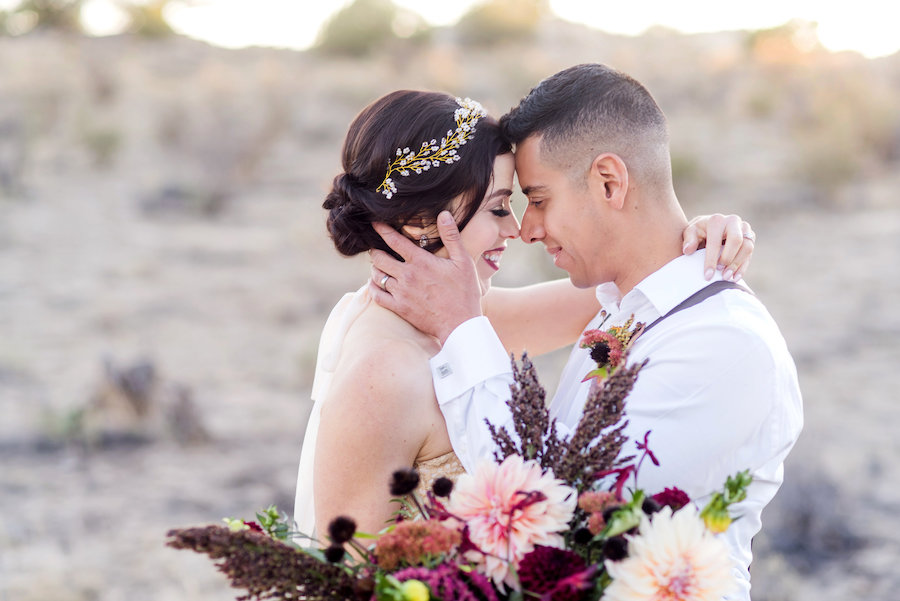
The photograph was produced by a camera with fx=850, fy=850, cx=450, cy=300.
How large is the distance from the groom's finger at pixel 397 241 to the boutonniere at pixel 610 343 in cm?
65

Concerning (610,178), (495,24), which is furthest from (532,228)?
(495,24)

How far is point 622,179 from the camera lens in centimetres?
306

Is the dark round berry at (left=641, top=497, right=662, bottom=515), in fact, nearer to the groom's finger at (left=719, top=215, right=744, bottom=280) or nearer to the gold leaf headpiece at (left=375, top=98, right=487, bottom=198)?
the groom's finger at (left=719, top=215, right=744, bottom=280)

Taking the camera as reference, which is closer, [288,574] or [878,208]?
[288,574]

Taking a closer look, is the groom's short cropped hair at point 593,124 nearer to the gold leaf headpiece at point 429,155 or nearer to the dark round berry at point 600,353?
the gold leaf headpiece at point 429,155

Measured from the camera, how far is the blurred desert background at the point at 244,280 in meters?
6.00

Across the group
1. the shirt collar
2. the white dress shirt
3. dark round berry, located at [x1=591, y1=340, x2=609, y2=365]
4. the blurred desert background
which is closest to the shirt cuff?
the white dress shirt

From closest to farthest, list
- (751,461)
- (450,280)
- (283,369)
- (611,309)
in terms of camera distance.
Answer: (751,461) → (450,280) → (611,309) → (283,369)

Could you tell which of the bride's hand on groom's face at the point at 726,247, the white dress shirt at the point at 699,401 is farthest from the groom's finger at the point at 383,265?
the bride's hand on groom's face at the point at 726,247

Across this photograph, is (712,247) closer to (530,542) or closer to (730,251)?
(730,251)

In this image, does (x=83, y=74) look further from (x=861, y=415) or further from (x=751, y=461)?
(x=751, y=461)

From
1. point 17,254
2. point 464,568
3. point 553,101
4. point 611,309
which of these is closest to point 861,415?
point 611,309

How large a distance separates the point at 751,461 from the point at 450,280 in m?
1.06

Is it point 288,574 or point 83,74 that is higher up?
point 83,74
